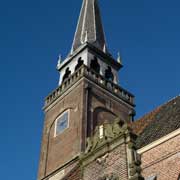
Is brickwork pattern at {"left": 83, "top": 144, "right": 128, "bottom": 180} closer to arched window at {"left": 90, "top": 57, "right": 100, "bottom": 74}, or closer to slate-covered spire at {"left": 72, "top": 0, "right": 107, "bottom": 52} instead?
arched window at {"left": 90, "top": 57, "right": 100, "bottom": 74}

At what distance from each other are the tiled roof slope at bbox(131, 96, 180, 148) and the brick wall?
0.48 meters

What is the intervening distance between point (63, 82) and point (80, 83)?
215 cm

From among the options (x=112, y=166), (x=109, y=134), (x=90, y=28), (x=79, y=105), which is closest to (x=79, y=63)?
(x=90, y=28)

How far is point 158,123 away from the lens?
15.3m

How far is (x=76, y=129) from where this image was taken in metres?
25.3

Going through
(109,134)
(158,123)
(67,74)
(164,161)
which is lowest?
(164,161)

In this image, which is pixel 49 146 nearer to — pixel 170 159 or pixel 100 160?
pixel 100 160

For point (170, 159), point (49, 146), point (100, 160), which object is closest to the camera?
point (170, 159)

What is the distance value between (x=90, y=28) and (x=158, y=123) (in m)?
20.9

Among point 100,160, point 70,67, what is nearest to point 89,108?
point 70,67

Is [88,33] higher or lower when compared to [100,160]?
higher

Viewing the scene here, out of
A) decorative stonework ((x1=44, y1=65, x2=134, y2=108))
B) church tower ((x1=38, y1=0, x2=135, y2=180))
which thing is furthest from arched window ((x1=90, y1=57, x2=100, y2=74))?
decorative stonework ((x1=44, y1=65, x2=134, y2=108))

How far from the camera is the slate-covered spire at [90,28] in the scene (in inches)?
1319

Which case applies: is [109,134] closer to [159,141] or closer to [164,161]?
[159,141]
